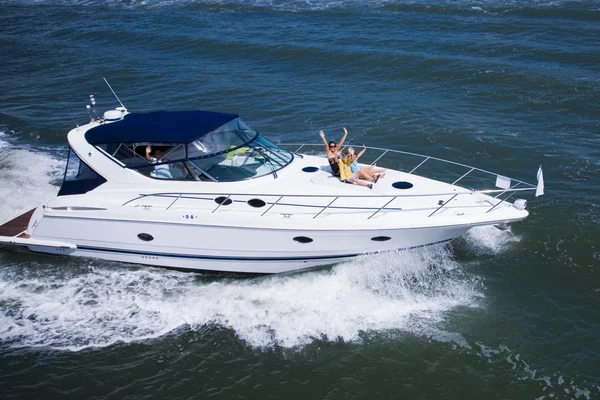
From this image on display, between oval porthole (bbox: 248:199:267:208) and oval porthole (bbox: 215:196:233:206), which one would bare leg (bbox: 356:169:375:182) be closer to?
oval porthole (bbox: 248:199:267:208)

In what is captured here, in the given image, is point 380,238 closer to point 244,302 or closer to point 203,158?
point 244,302

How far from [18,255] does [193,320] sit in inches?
193

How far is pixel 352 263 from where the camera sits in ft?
37.3

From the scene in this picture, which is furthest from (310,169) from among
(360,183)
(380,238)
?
(380,238)

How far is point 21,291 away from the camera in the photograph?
11719 millimetres

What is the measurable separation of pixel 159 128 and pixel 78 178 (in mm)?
2073

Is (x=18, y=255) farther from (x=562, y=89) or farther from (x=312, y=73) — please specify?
(x=562, y=89)

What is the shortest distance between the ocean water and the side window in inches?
62.0

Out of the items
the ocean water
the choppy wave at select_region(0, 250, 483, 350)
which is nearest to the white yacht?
the choppy wave at select_region(0, 250, 483, 350)

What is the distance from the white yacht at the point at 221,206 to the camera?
1095 cm

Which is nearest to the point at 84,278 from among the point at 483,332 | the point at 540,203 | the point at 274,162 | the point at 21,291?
the point at 21,291

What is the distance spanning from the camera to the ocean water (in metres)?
9.52

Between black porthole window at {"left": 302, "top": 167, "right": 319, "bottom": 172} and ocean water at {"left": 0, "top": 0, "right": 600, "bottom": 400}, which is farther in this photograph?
black porthole window at {"left": 302, "top": 167, "right": 319, "bottom": 172}

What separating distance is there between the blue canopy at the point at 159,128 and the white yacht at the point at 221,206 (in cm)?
3
